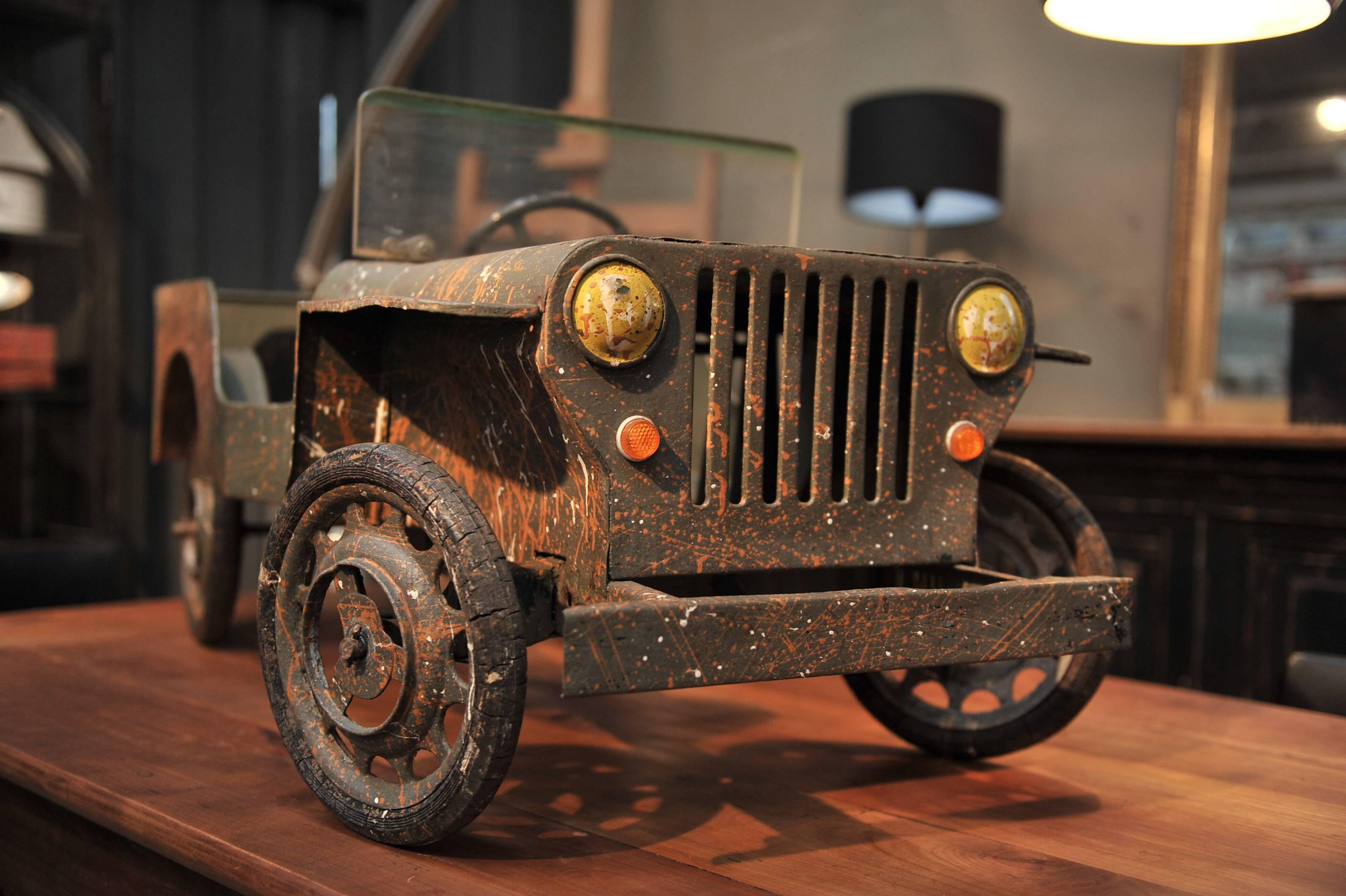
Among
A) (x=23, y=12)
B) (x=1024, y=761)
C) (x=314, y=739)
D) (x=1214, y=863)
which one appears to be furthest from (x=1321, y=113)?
(x=23, y=12)

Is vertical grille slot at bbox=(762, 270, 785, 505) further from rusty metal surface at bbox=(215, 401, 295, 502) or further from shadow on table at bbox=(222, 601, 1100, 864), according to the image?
rusty metal surface at bbox=(215, 401, 295, 502)

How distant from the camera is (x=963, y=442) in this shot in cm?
125

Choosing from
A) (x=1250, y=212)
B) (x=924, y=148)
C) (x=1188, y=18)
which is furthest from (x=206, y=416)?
(x=1250, y=212)

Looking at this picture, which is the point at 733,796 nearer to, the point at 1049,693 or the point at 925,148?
the point at 1049,693

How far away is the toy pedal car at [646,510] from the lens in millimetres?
1031

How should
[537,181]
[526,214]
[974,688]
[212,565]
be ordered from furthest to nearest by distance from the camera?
[212,565] < [537,181] < [526,214] < [974,688]

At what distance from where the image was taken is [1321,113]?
2.82 m

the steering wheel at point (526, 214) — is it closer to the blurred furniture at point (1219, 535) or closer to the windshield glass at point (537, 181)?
the windshield glass at point (537, 181)

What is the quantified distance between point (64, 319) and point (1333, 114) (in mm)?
3187

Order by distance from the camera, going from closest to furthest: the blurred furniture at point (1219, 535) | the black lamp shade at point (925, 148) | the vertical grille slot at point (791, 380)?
the vertical grille slot at point (791, 380) → the blurred furniture at point (1219, 535) → the black lamp shade at point (925, 148)

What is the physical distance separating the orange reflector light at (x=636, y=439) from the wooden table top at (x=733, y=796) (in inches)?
14.3

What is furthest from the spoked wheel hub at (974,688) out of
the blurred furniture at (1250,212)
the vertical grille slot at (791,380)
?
the blurred furniture at (1250,212)

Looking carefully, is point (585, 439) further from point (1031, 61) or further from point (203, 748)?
point (1031, 61)

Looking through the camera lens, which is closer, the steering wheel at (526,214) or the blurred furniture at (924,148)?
the steering wheel at (526,214)
